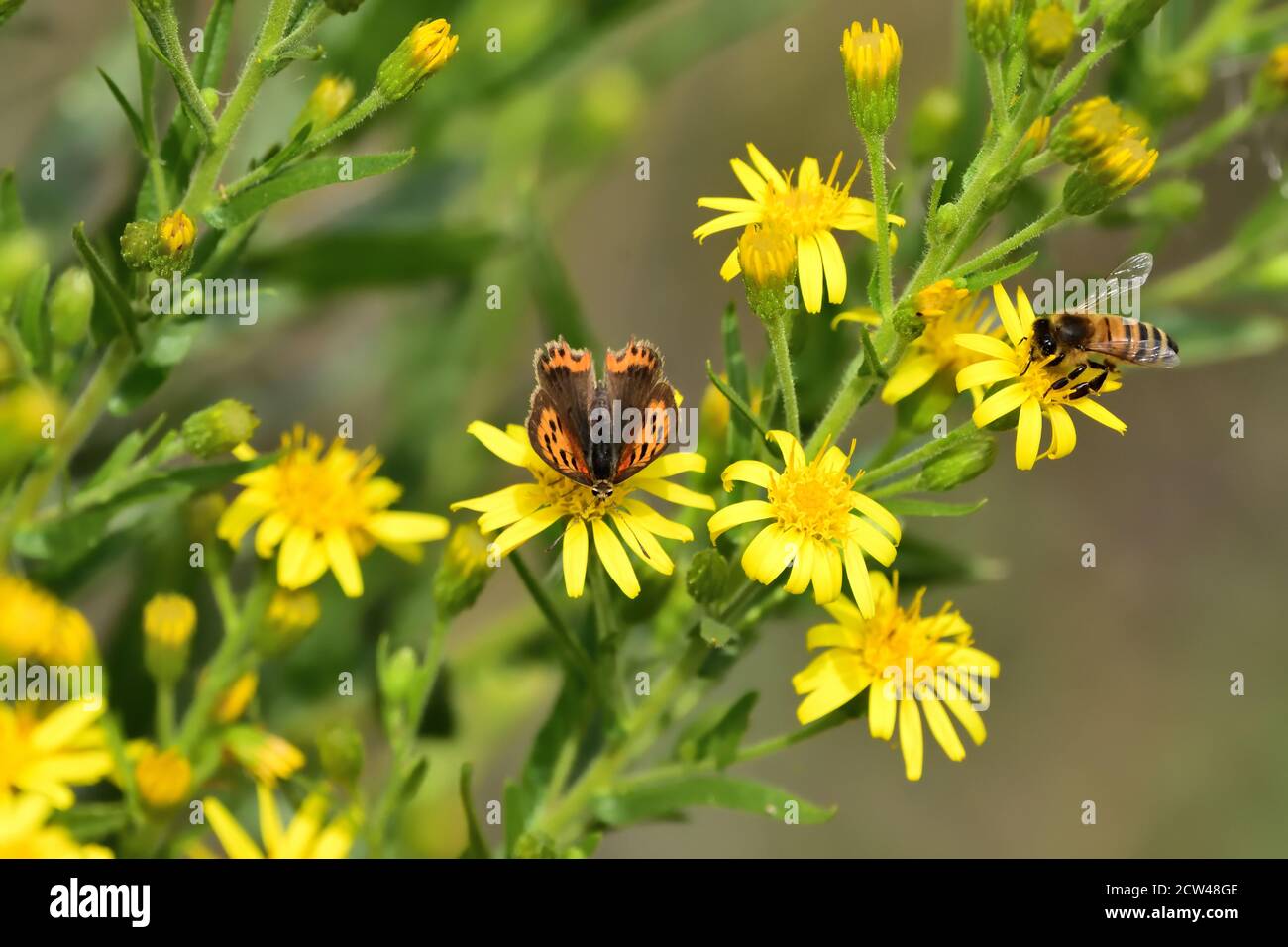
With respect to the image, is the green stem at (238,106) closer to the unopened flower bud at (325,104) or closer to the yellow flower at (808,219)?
the unopened flower bud at (325,104)

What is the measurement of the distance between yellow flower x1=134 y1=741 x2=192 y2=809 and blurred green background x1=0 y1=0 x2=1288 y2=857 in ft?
4.22

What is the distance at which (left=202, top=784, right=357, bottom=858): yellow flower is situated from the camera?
2.62m

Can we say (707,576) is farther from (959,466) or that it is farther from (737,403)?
(959,466)

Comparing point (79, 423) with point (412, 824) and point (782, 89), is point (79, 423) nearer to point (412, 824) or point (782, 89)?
point (412, 824)

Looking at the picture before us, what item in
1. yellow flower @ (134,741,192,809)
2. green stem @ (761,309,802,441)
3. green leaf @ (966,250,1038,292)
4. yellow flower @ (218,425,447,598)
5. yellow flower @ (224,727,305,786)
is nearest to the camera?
green leaf @ (966,250,1038,292)

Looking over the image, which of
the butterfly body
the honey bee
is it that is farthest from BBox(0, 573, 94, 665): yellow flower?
the honey bee

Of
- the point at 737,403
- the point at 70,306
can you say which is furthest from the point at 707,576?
the point at 70,306

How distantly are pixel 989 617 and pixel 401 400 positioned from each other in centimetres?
465

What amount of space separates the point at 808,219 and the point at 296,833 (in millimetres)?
1620

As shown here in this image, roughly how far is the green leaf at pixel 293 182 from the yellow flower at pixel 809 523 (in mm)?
784

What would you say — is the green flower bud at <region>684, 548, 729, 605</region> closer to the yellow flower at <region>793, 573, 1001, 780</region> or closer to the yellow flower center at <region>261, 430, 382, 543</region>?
the yellow flower at <region>793, 573, 1001, 780</region>

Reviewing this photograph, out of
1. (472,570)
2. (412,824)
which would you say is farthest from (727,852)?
(472,570)

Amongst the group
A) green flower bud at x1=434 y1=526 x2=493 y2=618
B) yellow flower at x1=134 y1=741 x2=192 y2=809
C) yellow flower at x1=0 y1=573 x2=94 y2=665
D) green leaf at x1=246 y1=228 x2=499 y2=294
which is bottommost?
yellow flower at x1=134 y1=741 x2=192 y2=809

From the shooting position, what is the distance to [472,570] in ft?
8.96
